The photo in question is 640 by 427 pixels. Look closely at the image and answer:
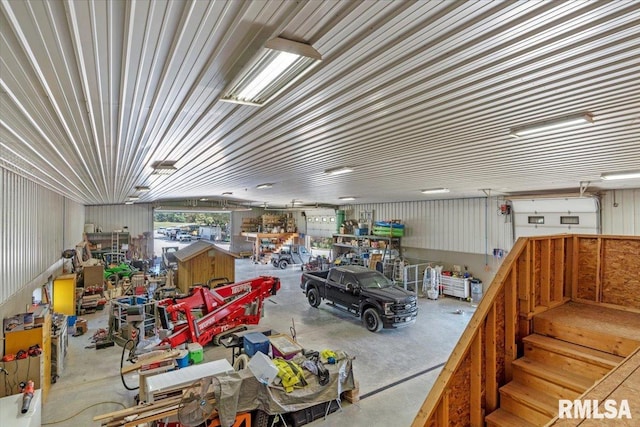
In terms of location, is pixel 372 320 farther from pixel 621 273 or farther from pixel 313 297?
pixel 621 273

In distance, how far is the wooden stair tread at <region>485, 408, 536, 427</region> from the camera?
9.20 ft

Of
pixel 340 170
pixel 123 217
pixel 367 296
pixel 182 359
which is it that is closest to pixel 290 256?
pixel 123 217

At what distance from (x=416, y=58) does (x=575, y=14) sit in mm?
951

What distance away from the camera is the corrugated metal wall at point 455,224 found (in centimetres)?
1212

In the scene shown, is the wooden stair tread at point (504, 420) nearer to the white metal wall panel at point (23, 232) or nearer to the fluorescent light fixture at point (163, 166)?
the fluorescent light fixture at point (163, 166)

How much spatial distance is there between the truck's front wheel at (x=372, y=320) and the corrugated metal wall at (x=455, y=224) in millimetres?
6199

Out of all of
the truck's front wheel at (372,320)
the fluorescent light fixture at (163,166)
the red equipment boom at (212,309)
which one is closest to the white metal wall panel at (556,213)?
the truck's front wheel at (372,320)

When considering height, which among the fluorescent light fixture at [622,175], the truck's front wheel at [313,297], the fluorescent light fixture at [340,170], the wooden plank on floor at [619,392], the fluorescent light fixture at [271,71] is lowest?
the truck's front wheel at [313,297]

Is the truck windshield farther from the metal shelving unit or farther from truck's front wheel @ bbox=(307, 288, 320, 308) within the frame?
the metal shelving unit

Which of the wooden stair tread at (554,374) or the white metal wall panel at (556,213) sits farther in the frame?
the white metal wall panel at (556,213)

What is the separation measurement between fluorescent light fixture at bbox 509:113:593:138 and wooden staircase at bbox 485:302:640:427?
224cm

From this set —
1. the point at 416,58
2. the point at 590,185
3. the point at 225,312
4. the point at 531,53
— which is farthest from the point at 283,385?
the point at 590,185

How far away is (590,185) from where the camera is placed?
347 inches
